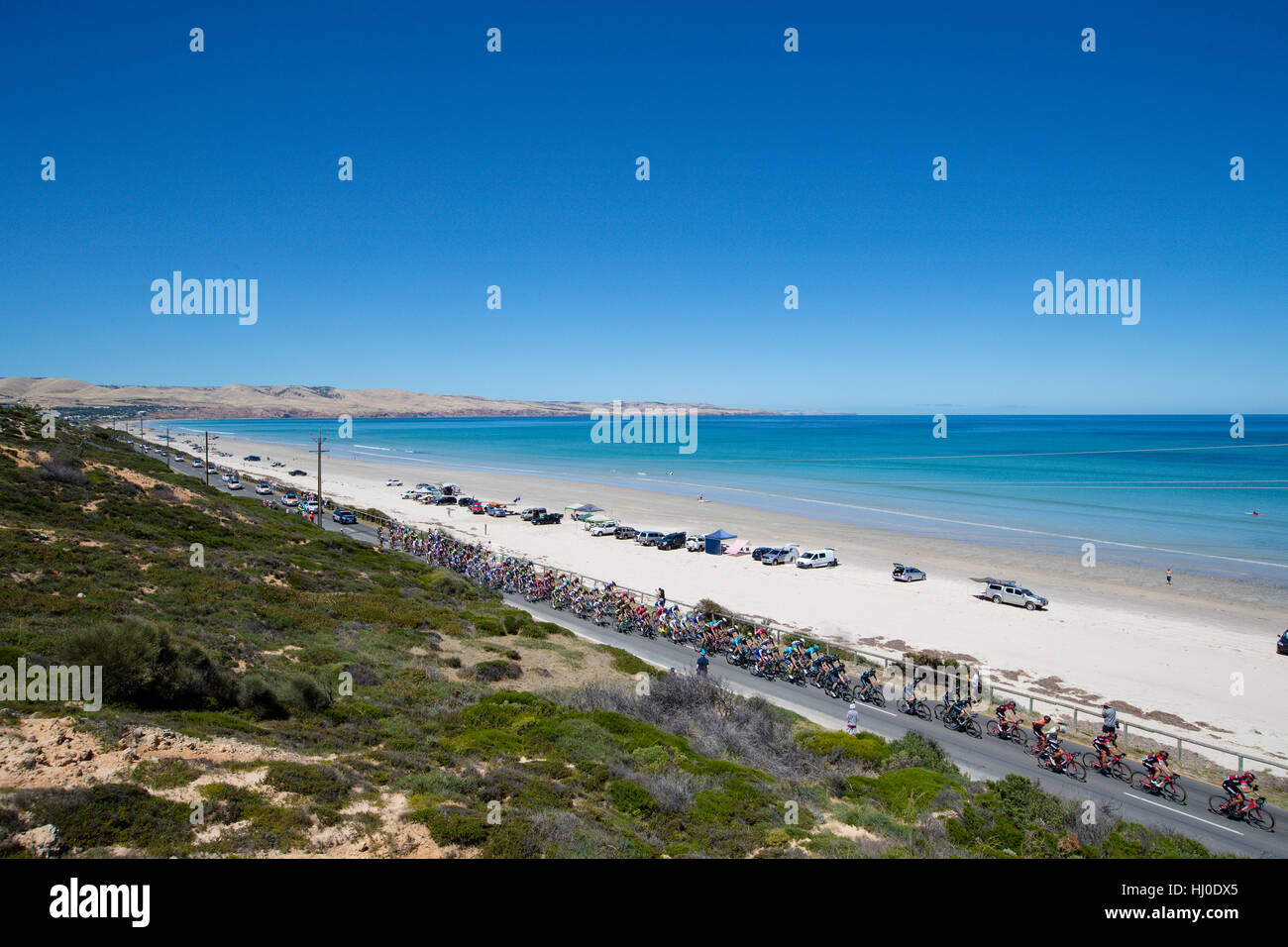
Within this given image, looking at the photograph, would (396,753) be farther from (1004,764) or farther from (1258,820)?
(1258,820)

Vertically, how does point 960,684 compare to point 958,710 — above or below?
below

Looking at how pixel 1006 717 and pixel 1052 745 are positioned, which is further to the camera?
pixel 1006 717

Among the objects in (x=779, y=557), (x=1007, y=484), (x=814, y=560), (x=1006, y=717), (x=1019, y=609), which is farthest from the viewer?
(x=1007, y=484)

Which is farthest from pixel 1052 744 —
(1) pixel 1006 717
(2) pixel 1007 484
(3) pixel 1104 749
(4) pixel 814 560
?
(2) pixel 1007 484

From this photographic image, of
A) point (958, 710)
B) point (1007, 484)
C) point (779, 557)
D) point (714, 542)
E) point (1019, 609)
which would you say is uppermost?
point (1007, 484)

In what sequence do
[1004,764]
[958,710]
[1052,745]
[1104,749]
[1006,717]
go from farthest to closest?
1. [958,710]
2. [1006,717]
3. [1004,764]
4. [1052,745]
5. [1104,749]
